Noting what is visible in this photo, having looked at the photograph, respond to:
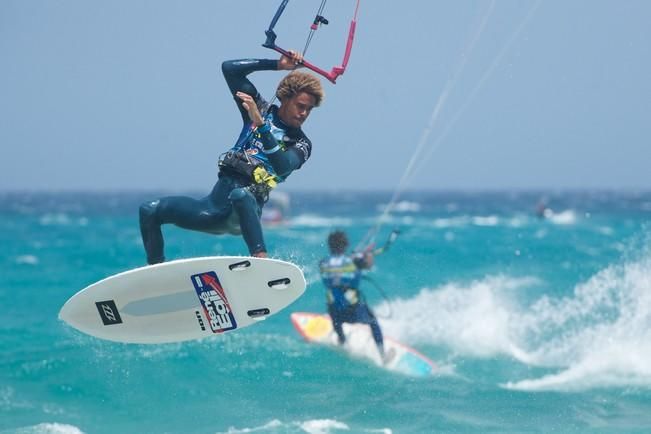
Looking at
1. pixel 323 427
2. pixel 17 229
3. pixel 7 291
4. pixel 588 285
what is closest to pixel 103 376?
pixel 323 427

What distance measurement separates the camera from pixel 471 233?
128 ft

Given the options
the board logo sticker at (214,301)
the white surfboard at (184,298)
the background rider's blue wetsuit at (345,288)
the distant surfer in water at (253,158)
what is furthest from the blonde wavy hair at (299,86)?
the background rider's blue wetsuit at (345,288)

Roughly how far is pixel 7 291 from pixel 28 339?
20.8 feet

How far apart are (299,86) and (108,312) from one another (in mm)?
2257

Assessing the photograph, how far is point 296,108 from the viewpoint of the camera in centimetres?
604

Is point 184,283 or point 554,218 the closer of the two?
point 184,283

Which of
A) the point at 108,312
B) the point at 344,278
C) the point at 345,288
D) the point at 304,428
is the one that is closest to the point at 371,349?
the point at 345,288

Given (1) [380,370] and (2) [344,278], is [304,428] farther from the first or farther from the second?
(1) [380,370]

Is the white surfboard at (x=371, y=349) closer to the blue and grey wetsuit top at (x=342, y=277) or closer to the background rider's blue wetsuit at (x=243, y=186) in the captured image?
the blue and grey wetsuit top at (x=342, y=277)

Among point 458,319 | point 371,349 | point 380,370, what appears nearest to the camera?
point 380,370

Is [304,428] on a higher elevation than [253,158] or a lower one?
lower

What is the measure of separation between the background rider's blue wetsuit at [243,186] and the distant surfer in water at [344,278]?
4.31m

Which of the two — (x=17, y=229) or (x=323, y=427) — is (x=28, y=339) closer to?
(x=323, y=427)

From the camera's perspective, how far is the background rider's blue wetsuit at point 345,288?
10.6 m
